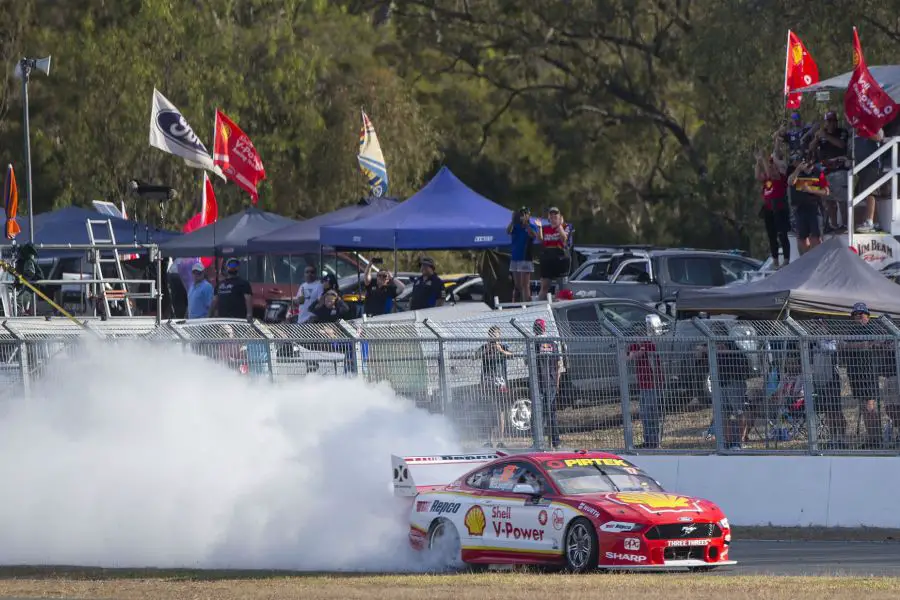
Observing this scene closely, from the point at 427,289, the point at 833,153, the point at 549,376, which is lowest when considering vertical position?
the point at 549,376

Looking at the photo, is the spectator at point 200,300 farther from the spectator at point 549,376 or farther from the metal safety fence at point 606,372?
the spectator at point 549,376

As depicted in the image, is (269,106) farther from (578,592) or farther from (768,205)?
(578,592)

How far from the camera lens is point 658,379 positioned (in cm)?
1587

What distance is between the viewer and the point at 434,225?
2509 cm

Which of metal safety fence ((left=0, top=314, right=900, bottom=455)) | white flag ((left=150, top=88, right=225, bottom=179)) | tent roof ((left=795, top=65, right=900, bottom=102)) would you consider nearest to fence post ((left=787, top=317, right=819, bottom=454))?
→ metal safety fence ((left=0, top=314, right=900, bottom=455))

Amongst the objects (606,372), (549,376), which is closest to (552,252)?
(549,376)

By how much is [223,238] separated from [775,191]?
12.7m

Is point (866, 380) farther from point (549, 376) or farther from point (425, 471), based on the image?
point (425, 471)

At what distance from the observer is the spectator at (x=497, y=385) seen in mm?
16672

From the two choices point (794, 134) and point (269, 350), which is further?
point (794, 134)

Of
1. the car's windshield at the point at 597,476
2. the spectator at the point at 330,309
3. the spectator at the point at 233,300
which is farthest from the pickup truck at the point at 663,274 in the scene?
the car's windshield at the point at 597,476

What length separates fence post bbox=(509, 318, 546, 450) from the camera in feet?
53.9

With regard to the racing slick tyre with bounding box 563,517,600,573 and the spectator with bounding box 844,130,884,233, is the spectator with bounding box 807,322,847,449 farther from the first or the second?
the spectator with bounding box 844,130,884,233

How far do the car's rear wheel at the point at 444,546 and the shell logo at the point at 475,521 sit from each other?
0.57 ft
